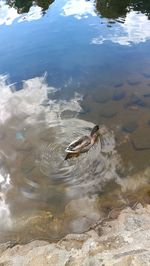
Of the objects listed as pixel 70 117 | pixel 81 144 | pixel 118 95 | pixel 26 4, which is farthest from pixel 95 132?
pixel 26 4

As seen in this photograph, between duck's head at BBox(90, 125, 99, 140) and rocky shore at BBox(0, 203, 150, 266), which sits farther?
duck's head at BBox(90, 125, 99, 140)

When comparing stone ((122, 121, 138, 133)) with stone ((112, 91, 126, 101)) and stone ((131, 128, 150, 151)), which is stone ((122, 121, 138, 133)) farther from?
stone ((112, 91, 126, 101))

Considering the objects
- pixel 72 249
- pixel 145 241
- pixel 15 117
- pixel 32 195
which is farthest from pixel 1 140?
pixel 145 241

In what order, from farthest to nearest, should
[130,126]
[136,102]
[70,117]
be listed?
[136,102] → [70,117] → [130,126]

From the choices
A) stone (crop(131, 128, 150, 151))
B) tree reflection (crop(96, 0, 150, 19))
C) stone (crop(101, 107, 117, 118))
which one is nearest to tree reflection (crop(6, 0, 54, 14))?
tree reflection (crop(96, 0, 150, 19))

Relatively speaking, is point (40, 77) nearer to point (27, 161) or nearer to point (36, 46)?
point (36, 46)

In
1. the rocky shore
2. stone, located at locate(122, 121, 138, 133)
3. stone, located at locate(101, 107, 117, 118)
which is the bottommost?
the rocky shore

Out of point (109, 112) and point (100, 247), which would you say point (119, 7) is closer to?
point (109, 112)

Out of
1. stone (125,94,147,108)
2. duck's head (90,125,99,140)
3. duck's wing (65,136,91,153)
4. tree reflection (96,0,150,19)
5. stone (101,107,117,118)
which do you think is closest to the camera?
duck's wing (65,136,91,153)
